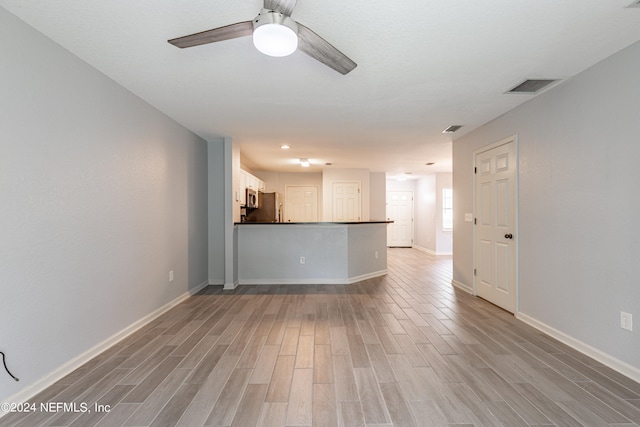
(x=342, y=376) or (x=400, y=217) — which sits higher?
(x=400, y=217)

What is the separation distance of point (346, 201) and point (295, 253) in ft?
10.4

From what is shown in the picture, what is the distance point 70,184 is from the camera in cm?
214

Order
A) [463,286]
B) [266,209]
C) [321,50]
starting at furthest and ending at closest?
[266,209] < [463,286] < [321,50]

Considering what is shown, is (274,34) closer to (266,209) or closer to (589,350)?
(589,350)

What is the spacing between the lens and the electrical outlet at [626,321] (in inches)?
80.8

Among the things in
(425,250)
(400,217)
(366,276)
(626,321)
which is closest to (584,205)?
(626,321)

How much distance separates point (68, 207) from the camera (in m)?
2.13

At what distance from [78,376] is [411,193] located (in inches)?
389

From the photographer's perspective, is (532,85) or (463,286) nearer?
(532,85)

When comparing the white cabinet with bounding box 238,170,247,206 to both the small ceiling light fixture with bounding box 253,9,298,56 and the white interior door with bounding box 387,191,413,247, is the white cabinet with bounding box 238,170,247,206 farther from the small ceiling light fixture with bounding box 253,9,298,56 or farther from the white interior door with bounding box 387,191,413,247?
the white interior door with bounding box 387,191,413,247

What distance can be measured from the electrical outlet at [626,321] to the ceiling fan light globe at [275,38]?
9.83 feet

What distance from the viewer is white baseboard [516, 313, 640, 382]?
2033mm

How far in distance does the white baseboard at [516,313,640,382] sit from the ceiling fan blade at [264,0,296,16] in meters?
3.29

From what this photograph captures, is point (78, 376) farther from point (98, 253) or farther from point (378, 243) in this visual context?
point (378, 243)
